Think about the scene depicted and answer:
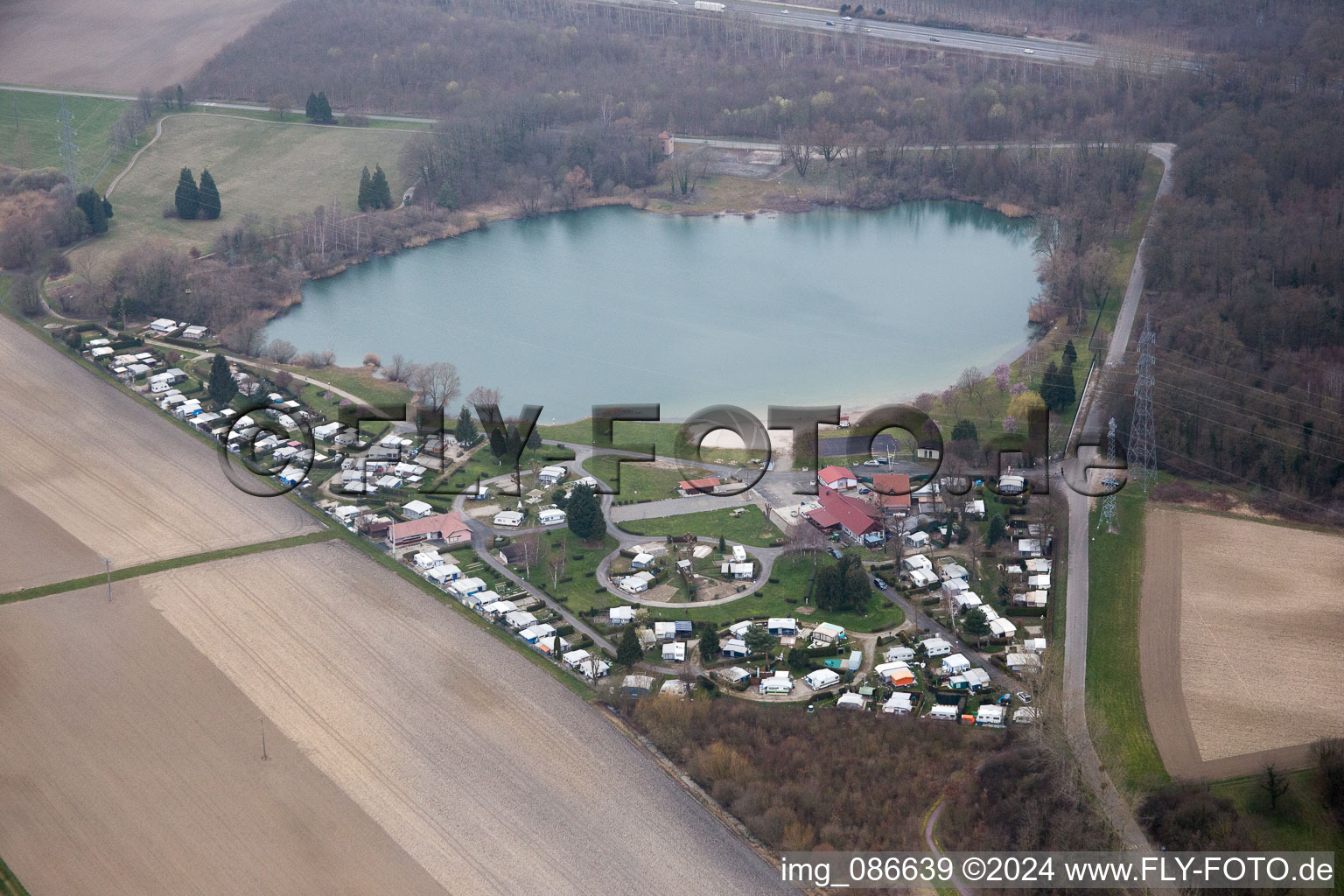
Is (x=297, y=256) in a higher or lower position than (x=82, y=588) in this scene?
higher

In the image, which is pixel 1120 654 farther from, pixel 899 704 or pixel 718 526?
pixel 718 526

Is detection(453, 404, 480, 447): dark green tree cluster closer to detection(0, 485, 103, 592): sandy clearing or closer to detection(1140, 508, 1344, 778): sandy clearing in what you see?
detection(0, 485, 103, 592): sandy clearing

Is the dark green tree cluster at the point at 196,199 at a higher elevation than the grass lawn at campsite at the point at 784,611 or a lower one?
higher

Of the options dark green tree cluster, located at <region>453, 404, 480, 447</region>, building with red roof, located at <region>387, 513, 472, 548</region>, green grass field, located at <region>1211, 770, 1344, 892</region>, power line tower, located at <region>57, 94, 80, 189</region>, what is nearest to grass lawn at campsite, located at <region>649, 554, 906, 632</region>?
building with red roof, located at <region>387, 513, 472, 548</region>

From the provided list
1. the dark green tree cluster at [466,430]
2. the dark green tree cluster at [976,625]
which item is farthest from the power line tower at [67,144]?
the dark green tree cluster at [976,625]

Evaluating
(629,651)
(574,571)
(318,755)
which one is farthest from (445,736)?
(574,571)

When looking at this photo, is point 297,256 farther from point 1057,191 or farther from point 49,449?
point 1057,191

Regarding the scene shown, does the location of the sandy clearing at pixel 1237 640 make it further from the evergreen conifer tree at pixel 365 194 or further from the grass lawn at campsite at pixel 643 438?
the evergreen conifer tree at pixel 365 194

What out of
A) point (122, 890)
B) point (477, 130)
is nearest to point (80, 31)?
point (477, 130)
